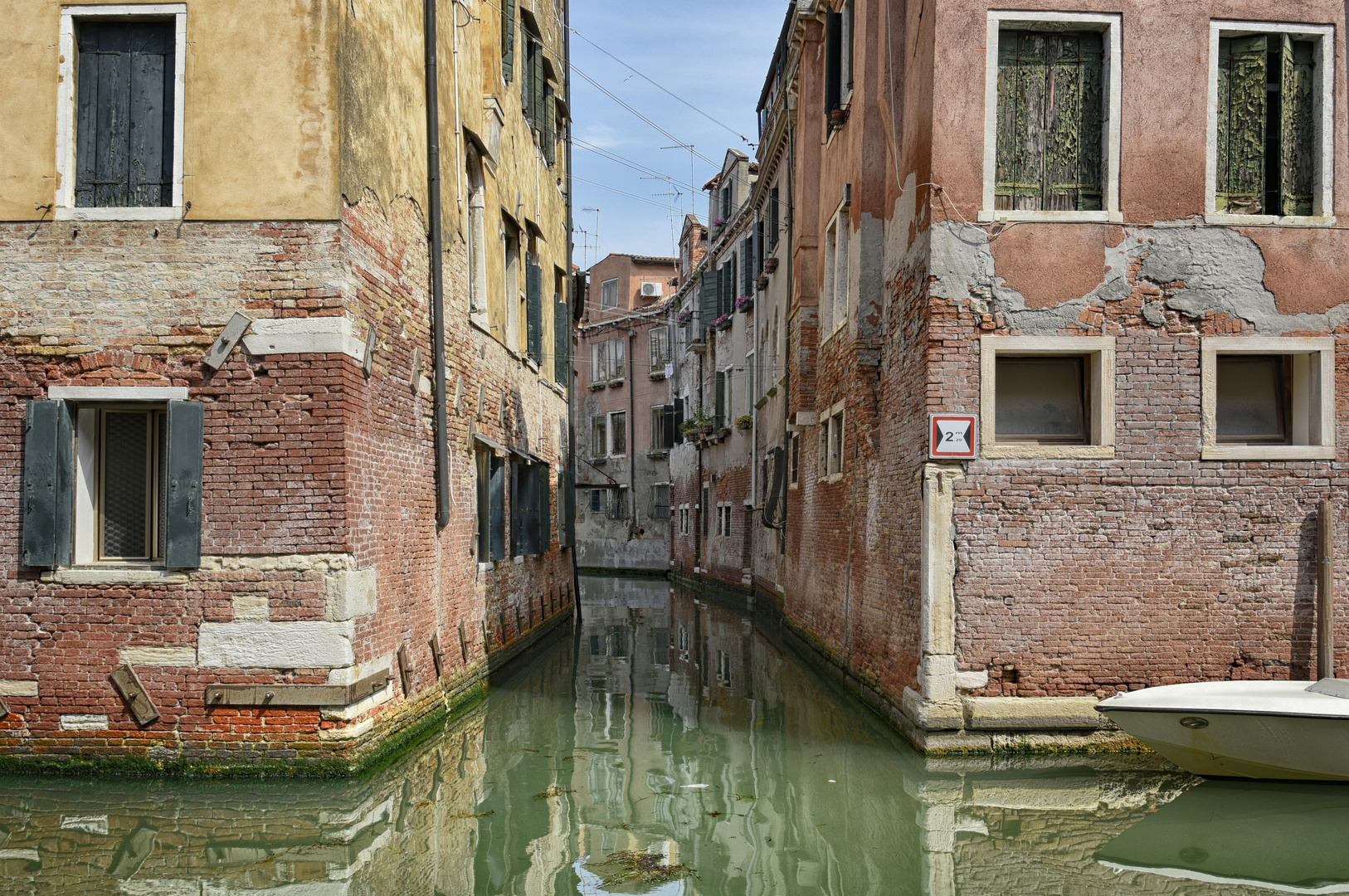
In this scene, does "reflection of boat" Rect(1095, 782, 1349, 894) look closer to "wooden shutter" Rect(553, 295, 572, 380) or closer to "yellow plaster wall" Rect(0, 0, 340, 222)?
"yellow plaster wall" Rect(0, 0, 340, 222)

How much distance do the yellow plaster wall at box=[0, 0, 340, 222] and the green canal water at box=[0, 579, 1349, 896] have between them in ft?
11.8

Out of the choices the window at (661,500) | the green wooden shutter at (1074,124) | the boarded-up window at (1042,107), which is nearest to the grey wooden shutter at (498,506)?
the boarded-up window at (1042,107)

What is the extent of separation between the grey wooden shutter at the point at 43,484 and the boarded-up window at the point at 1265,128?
8027 mm

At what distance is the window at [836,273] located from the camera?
41.8ft

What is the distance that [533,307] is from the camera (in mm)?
14211

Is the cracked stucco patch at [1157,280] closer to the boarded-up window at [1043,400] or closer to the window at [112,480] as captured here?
the boarded-up window at [1043,400]

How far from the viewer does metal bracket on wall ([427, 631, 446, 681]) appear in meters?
9.16

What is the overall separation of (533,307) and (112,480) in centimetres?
738

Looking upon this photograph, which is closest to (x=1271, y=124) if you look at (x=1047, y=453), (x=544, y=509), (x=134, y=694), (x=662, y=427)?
(x=1047, y=453)

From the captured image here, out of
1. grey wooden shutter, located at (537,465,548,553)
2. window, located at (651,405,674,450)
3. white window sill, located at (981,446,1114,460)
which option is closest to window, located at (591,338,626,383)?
window, located at (651,405,674,450)

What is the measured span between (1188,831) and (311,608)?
5.22m

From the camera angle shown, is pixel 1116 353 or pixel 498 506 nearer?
pixel 1116 353

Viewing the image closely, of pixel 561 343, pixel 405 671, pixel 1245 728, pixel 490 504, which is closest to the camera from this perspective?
pixel 1245 728

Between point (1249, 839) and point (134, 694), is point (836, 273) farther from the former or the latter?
point (134, 694)
